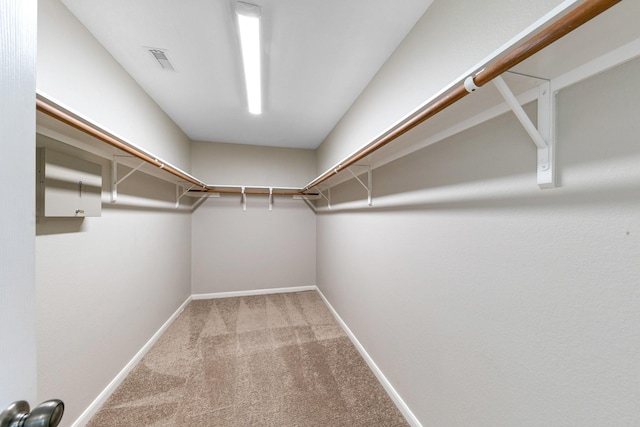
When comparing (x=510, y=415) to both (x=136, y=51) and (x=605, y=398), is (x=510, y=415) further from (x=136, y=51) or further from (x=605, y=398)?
(x=136, y=51)

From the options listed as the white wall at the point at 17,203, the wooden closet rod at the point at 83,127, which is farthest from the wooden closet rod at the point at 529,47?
the wooden closet rod at the point at 83,127

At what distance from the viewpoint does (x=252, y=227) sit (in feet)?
12.4

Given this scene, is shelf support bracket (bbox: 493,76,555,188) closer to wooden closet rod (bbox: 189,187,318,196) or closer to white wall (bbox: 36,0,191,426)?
white wall (bbox: 36,0,191,426)

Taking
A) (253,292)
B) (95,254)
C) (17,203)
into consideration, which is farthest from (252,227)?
(17,203)

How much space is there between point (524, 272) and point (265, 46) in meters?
1.96

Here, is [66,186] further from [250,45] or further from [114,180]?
[250,45]

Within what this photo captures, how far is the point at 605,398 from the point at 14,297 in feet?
4.83

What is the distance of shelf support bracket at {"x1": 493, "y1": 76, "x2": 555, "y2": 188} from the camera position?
2.48 feet

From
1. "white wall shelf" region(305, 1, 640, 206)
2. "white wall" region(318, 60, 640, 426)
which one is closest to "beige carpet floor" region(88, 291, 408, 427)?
"white wall" region(318, 60, 640, 426)

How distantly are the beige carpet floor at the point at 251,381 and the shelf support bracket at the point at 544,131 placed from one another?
166 cm

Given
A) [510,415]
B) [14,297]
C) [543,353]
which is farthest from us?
[510,415]

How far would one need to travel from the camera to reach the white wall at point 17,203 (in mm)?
417

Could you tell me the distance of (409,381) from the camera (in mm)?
1504

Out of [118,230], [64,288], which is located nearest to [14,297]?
[64,288]
